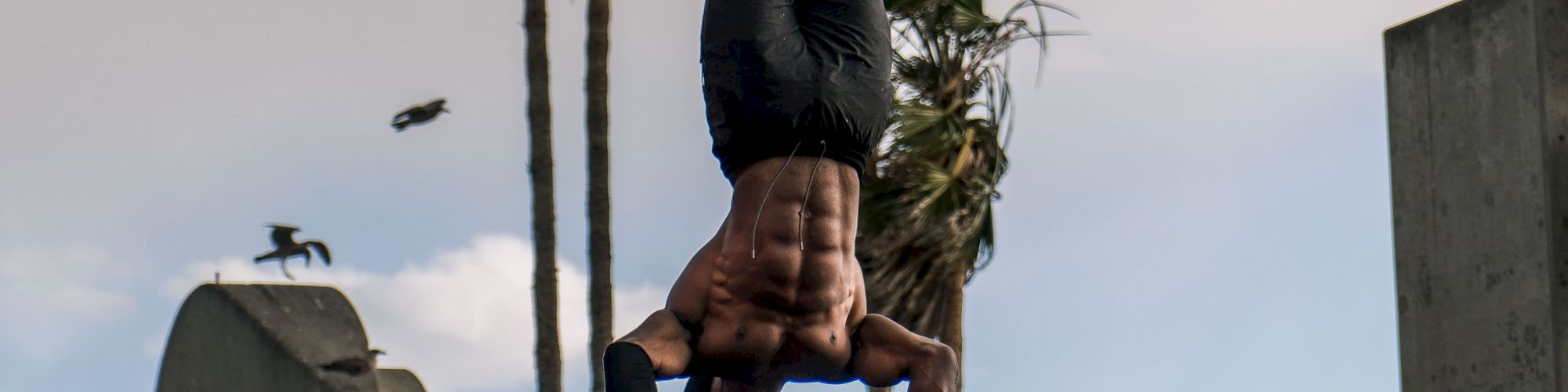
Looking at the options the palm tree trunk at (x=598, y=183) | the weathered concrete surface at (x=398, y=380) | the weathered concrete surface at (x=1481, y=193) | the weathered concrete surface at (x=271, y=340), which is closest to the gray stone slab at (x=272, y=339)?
the weathered concrete surface at (x=271, y=340)

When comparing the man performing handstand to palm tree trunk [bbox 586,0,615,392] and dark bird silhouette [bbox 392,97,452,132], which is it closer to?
dark bird silhouette [bbox 392,97,452,132]

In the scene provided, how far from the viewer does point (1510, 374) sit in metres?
8.82

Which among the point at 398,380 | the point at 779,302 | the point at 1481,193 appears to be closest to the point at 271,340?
the point at 398,380

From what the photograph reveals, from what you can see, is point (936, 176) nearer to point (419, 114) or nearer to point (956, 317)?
point (956, 317)

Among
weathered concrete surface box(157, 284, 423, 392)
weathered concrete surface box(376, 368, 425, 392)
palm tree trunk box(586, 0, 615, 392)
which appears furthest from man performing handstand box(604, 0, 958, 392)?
palm tree trunk box(586, 0, 615, 392)

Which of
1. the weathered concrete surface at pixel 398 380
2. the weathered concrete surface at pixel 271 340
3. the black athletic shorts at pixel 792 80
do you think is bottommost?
the weathered concrete surface at pixel 398 380

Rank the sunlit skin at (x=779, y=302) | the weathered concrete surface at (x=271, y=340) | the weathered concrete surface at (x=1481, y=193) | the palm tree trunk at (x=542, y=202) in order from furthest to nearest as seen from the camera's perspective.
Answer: the palm tree trunk at (x=542, y=202), the weathered concrete surface at (x=271, y=340), the weathered concrete surface at (x=1481, y=193), the sunlit skin at (x=779, y=302)

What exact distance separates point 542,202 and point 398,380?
3.60 metres

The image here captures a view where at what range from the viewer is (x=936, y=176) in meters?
15.7

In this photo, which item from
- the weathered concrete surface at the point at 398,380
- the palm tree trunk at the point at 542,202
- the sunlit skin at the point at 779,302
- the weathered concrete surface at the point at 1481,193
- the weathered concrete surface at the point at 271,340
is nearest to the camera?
the sunlit skin at the point at 779,302

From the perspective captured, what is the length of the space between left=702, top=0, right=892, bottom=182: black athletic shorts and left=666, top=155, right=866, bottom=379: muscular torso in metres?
0.07

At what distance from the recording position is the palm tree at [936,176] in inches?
615

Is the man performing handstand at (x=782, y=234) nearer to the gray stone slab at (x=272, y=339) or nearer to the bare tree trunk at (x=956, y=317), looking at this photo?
the gray stone slab at (x=272, y=339)

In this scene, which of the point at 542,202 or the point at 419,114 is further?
the point at 542,202
